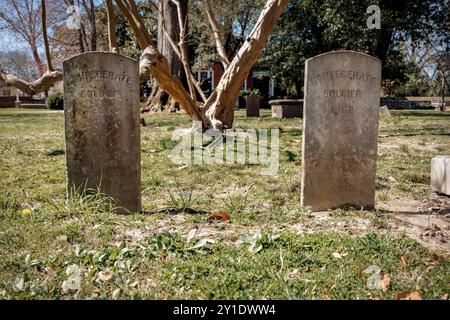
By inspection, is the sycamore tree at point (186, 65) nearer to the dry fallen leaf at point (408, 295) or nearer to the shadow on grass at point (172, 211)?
the shadow on grass at point (172, 211)

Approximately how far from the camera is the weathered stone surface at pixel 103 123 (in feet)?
12.9

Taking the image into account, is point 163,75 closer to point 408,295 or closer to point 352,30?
point 408,295

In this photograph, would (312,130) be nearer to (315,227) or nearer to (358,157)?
(358,157)

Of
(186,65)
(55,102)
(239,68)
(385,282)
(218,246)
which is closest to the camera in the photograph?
(385,282)

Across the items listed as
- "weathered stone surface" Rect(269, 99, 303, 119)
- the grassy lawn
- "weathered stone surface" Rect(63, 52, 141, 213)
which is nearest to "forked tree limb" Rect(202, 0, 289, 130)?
the grassy lawn

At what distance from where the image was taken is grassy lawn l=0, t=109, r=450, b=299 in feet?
8.18

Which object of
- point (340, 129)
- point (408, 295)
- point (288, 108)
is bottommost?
point (408, 295)

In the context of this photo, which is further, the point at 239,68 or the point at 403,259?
the point at 239,68

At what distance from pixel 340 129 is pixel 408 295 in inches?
83.1

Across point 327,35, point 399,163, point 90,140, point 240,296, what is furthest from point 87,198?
point 327,35

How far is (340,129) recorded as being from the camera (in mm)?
4117

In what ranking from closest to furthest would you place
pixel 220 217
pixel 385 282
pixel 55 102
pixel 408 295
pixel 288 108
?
pixel 408 295 → pixel 385 282 → pixel 220 217 → pixel 288 108 → pixel 55 102

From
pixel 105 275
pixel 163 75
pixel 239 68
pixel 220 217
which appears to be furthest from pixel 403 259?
pixel 239 68

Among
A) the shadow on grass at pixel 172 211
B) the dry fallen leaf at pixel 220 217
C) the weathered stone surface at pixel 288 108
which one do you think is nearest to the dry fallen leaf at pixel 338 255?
the dry fallen leaf at pixel 220 217
